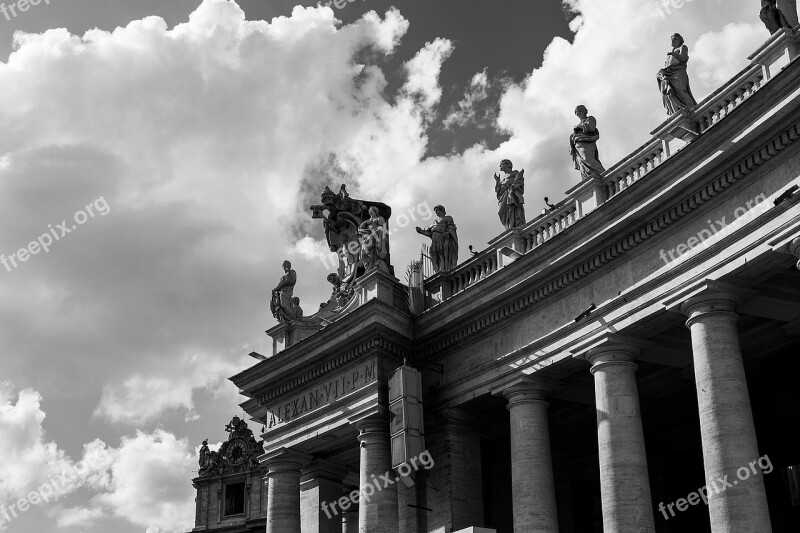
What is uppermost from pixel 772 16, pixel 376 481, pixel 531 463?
pixel 772 16

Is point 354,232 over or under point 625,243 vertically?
over

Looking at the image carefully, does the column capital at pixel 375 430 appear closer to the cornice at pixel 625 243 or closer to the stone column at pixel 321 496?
the cornice at pixel 625 243

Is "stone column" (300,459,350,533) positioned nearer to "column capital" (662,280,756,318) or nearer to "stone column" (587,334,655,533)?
"stone column" (587,334,655,533)

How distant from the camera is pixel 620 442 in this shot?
854 inches

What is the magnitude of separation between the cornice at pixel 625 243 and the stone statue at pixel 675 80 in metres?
2.81

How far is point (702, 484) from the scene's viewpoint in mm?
27844

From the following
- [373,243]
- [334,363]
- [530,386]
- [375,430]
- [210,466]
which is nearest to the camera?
[530,386]

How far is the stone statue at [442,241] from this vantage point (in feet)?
96.4

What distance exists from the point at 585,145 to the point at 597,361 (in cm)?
578

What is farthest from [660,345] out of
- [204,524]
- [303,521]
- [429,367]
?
[204,524]

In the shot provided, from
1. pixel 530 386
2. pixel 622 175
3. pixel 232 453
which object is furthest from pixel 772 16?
pixel 232 453

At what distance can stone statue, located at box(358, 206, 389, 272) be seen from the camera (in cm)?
2930

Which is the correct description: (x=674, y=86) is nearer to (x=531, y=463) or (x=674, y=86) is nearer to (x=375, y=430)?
(x=531, y=463)

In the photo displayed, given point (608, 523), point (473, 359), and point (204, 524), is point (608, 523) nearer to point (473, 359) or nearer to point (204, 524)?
point (473, 359)
